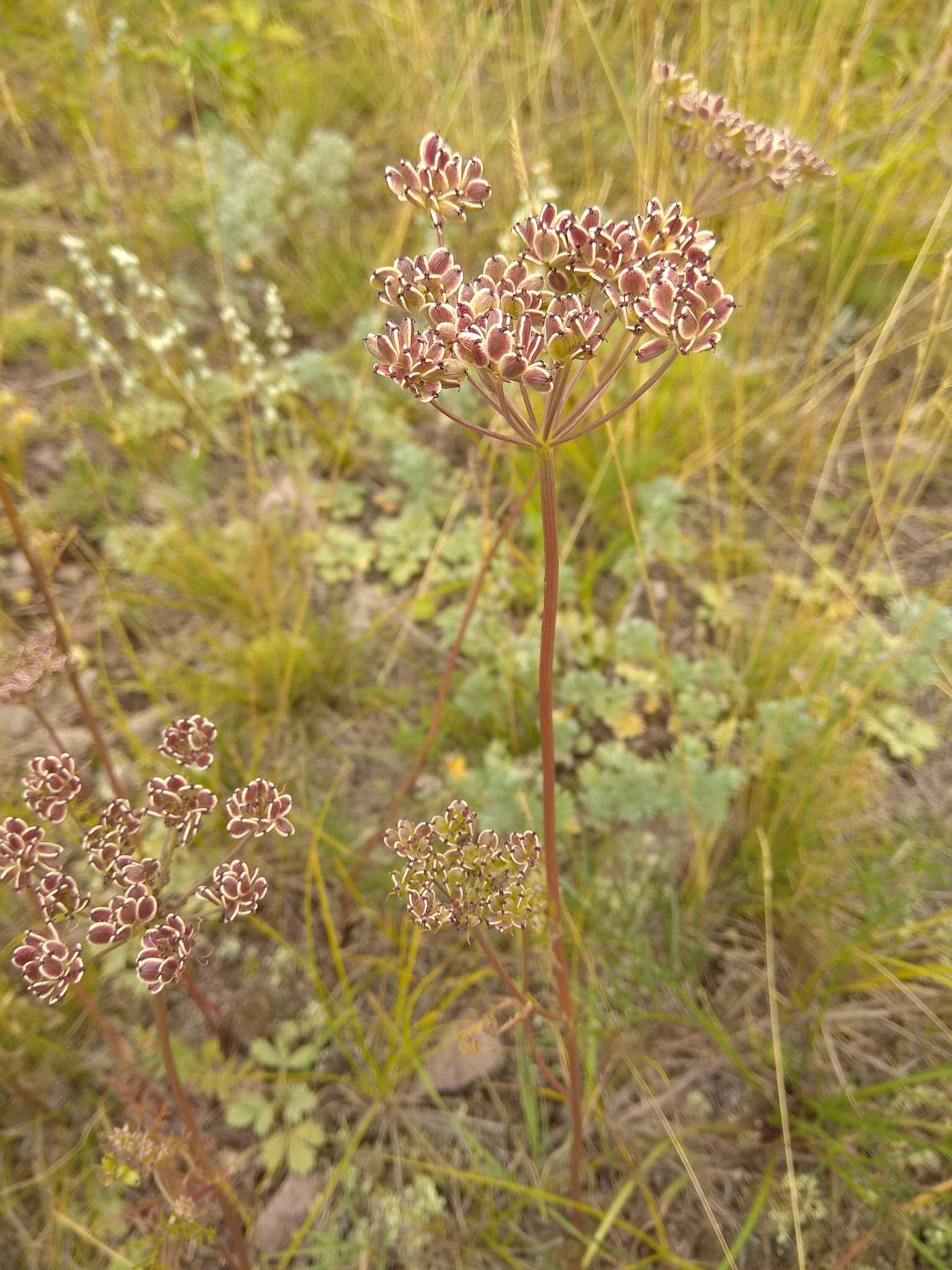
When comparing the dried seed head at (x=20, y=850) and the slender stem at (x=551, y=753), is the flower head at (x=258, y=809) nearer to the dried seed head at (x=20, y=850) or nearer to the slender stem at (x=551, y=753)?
the dried seed head at (x=20, y=850)

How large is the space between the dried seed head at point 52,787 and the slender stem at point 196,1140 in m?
0.33

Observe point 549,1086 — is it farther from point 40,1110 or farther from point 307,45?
point 307,45

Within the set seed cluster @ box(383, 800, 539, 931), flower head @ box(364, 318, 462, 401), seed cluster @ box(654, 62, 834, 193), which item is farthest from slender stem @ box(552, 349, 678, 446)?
seed cluster @ box(654, 62, 834, 193)

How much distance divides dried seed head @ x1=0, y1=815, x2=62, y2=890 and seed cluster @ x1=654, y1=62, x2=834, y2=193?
64.7 inches

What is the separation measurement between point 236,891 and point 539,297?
883mm

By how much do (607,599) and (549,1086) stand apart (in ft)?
4.54

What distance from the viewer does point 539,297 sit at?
37.1 inches

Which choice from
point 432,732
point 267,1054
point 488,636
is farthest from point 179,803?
point 488,636

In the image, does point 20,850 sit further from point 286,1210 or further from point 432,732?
point 286,1210

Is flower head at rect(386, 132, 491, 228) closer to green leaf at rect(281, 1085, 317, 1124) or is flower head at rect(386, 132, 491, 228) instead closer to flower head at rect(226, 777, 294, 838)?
flower head at rect(226, 777, 294, 838)

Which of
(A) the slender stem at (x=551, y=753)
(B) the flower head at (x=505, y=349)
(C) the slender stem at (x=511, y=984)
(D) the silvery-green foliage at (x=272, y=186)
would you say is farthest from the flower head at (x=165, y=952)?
(D) the silvery-green foliage at (x=272, y=186)

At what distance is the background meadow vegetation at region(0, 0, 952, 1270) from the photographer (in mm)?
1607

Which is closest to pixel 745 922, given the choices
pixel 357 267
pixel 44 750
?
pixel 44 750

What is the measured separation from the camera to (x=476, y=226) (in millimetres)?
3188
